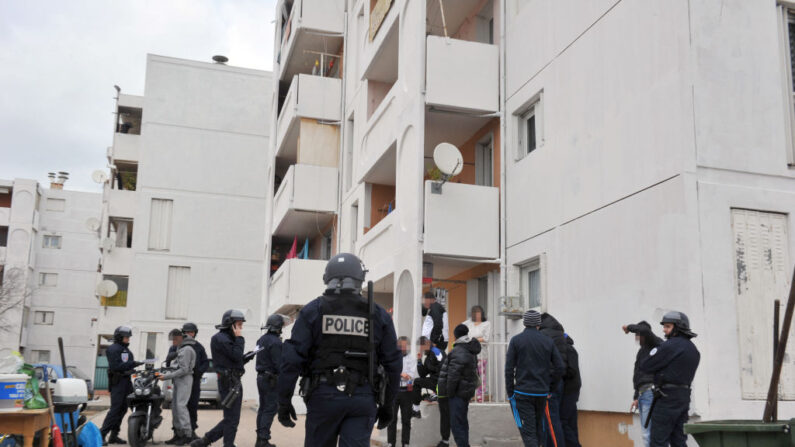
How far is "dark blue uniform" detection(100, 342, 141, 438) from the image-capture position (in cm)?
1308

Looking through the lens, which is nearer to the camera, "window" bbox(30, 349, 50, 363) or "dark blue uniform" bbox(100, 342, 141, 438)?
"dark blue uniform" bbox(100, 342, 141, 438)

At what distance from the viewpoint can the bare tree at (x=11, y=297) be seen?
183 feet

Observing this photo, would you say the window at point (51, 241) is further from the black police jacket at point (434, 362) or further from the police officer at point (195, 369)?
the black police jacket at point (434, 362)

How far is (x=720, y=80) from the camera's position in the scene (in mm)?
10461

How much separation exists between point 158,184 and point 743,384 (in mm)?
35038

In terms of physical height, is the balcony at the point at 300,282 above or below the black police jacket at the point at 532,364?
above

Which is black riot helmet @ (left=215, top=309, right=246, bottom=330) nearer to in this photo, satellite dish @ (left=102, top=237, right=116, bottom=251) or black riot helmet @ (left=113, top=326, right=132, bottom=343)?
black riot helmet @ (left=113, top=326, right=132, bottom=343)

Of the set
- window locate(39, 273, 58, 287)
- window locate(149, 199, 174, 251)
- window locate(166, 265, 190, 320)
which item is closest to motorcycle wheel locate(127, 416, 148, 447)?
window locate(166, 265, 190, 320)

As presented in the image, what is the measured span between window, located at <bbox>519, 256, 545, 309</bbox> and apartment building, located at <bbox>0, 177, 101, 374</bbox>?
164 feet

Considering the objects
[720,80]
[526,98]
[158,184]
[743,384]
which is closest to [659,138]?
[720,80]

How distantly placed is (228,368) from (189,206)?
3047 cm

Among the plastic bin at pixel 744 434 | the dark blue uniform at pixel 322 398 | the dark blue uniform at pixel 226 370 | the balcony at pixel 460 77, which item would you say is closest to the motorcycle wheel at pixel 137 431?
the dark blue uniform at pixel 226 370

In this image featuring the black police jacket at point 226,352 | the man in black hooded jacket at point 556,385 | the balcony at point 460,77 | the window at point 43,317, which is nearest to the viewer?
the man in black hooded jacket at point 556,385

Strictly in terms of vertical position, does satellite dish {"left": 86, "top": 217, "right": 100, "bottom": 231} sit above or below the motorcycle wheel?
above
